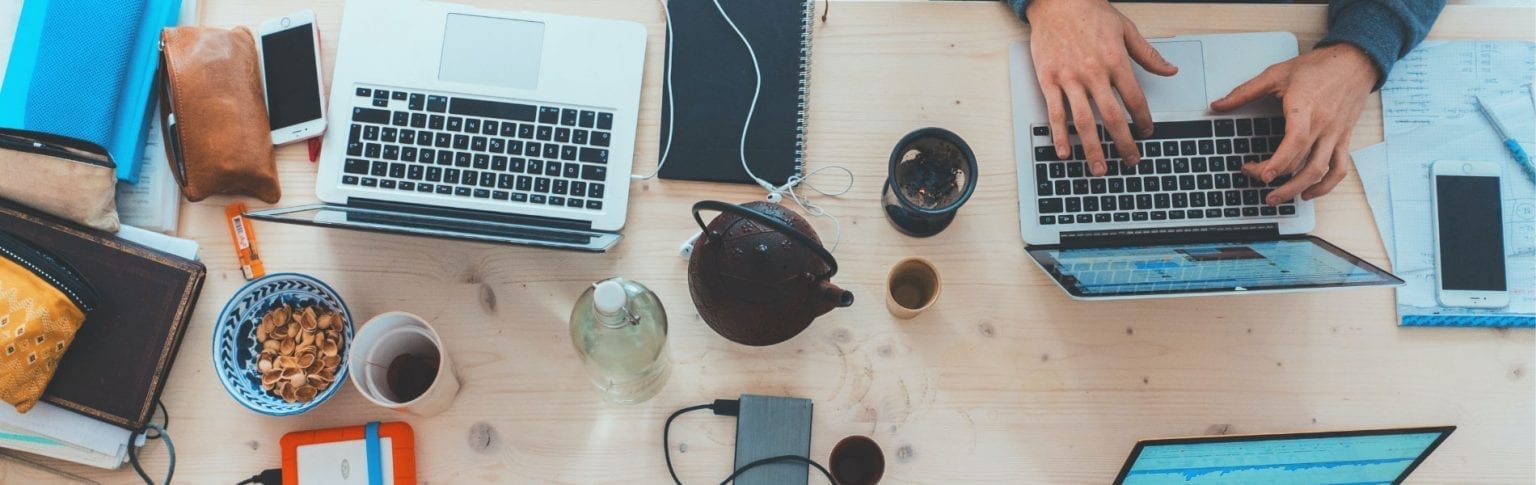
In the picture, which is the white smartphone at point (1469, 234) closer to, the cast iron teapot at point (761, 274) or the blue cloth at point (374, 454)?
the cast iron teapot at point (761, 274)

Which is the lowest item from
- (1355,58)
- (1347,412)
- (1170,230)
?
(1347,412)

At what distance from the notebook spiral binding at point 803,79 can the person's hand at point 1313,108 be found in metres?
0.48

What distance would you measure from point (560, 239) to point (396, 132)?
242 millimetres

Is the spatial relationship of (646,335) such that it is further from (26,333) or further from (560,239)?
(26,333)

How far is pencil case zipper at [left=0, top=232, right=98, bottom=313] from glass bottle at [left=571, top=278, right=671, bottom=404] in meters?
0.53

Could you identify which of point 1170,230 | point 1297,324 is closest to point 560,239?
point 1170,230

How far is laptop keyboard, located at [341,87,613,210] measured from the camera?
908mm

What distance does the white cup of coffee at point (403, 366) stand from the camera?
80cm

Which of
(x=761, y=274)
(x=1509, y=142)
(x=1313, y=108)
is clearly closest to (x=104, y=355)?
(x=761, y=274)

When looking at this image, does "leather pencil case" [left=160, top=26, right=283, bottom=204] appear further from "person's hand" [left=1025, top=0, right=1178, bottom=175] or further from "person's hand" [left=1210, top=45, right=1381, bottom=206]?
"person's hand" [left=1210, top=45, right=1381, bottom=206]

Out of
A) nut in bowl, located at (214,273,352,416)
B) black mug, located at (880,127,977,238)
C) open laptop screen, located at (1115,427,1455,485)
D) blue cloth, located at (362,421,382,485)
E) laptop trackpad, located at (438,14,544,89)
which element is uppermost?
laptop trackpad, located at (438,14,544,89)

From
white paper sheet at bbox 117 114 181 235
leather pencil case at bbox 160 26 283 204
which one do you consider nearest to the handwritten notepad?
leather pencil case at bbox 160 26 283 204

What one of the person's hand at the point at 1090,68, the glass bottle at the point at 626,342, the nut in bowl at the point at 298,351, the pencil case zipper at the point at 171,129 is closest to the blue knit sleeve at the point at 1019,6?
the person's hand at the point at 1090,68

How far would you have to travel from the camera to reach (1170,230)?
3.03ft
